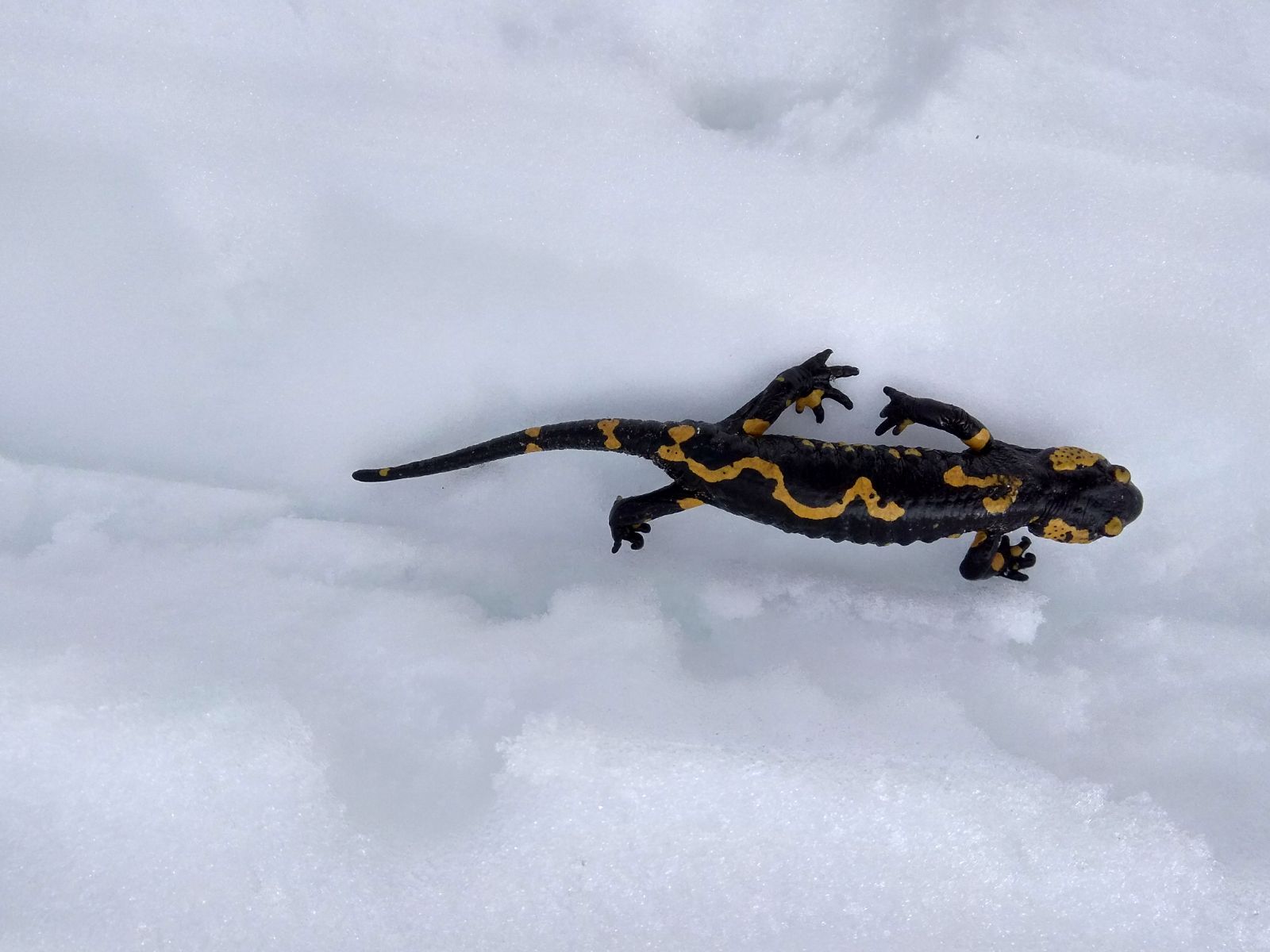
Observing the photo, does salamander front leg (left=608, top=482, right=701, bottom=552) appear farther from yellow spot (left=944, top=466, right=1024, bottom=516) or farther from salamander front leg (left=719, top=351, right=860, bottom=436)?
yellow spot (left=944, top=466, right=1024, bottom=516)

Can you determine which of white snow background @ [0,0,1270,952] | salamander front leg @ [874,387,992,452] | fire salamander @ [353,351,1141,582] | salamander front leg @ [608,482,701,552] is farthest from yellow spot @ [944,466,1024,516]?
salamander front leg @ [608,482,701,552]

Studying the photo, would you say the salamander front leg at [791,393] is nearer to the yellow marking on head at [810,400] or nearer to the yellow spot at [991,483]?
the yellow marking on head at [810,400]

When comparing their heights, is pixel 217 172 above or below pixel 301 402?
above

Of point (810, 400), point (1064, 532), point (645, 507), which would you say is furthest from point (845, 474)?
point (1064, 532)

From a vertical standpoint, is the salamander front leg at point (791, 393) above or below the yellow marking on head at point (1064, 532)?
above

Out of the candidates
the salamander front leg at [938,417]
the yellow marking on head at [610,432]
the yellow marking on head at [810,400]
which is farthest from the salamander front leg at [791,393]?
the yellow marking on head at [610,432]

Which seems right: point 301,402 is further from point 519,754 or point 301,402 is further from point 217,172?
point 519,754

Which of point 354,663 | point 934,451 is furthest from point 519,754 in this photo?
point 934,451
